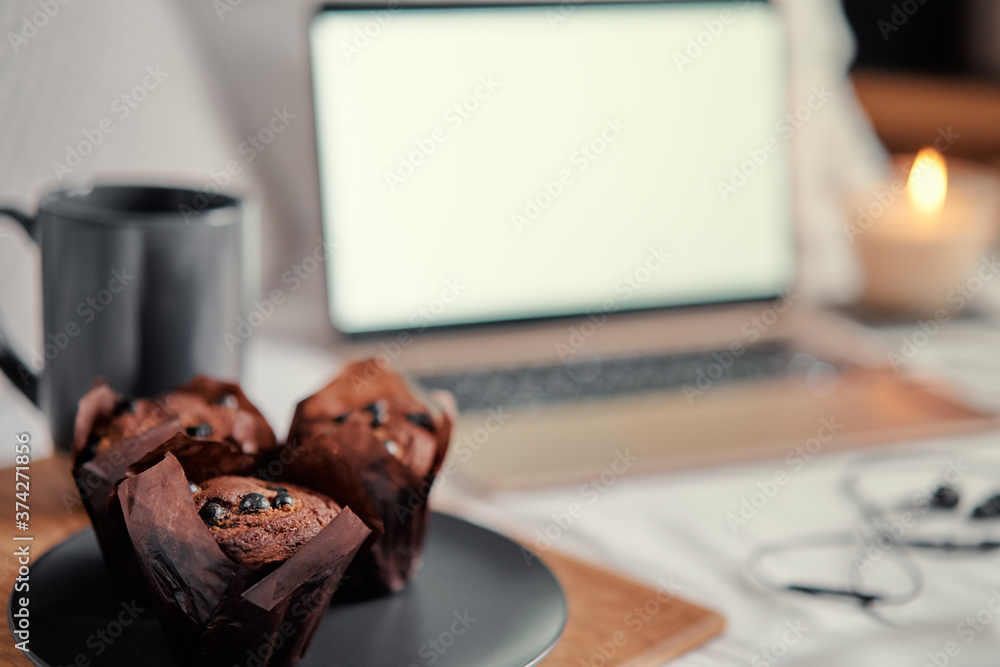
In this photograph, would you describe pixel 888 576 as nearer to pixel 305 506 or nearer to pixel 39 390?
pixel 305 506

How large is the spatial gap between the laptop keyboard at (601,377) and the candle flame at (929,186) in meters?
0.26

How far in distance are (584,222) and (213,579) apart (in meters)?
0.67

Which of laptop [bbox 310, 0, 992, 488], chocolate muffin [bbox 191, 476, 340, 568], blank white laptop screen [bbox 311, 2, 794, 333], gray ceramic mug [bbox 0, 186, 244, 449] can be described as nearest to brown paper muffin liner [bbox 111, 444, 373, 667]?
chocolate muffin [bbox 191, 476, 340, 568]

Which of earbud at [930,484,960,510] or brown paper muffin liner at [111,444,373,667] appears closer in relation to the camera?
brown paper muffin liner at [111,444,373,667]

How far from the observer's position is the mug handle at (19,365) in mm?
612

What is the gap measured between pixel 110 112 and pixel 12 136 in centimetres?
10

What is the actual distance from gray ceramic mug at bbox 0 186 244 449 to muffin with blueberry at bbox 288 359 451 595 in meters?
0.11

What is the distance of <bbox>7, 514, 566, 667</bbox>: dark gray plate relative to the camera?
440mm

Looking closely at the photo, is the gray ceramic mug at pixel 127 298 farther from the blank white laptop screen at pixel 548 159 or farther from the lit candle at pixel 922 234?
the lit candle at pixel 922 234

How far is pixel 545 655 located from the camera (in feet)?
1.50

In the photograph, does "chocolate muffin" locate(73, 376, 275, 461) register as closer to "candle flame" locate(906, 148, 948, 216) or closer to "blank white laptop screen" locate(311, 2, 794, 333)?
"blank white laptop screen" locate(311, 2, 794, 333)

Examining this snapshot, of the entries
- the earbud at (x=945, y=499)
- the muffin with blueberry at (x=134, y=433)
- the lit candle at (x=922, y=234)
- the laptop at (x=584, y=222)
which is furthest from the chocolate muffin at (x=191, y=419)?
the lit candle at (x=922, y=234)

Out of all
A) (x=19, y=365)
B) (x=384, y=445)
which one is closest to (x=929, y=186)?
(x=384, y=445)

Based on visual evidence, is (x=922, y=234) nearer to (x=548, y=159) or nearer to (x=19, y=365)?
(x=548, y=159)
